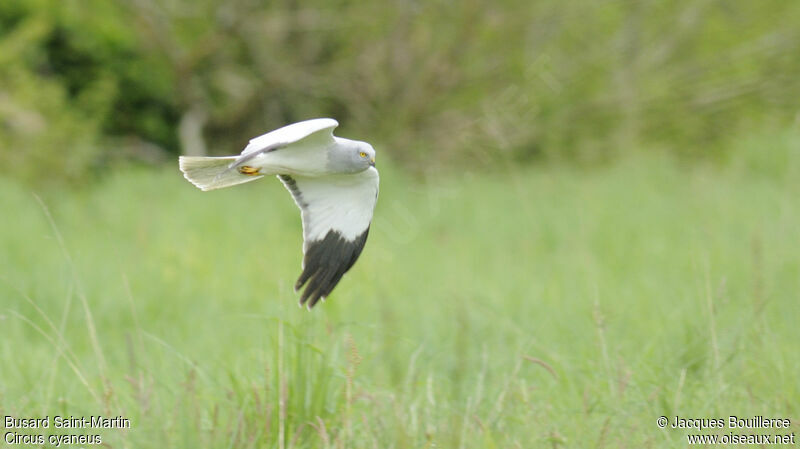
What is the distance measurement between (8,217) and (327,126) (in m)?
5.13

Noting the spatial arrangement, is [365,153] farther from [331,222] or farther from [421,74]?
[421,74]

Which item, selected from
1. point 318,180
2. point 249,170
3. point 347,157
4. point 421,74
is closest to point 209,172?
point 249,170

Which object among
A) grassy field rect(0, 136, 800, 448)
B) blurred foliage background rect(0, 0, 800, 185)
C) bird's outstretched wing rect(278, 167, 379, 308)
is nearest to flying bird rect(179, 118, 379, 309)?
bird's outstretched wing rect(278, 167, 379, 308)

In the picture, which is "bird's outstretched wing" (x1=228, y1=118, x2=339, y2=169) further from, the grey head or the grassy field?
the grassy field

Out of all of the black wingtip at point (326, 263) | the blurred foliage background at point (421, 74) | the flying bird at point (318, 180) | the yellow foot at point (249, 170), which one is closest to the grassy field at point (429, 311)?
the black wingtip at point (326, 263)

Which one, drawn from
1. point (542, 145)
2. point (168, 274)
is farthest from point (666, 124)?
point (168, 274)

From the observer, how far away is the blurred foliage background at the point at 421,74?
10.2 m

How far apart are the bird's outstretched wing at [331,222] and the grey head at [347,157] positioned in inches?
5.5

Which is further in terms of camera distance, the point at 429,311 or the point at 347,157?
the point at 429,311

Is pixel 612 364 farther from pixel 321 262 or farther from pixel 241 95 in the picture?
pixel 241 95

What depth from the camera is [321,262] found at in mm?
3012

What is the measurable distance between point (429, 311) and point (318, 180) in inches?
77.7

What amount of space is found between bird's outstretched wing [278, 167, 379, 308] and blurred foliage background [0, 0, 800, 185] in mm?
6690

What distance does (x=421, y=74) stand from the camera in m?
10.3
